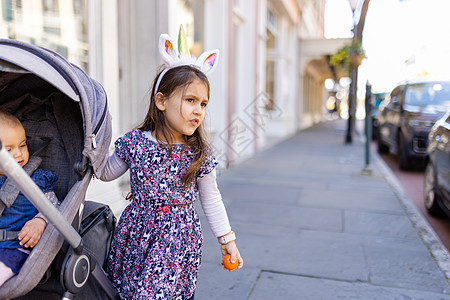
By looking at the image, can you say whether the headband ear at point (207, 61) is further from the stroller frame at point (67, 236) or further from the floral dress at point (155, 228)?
the stroller frame at point (67, 236)

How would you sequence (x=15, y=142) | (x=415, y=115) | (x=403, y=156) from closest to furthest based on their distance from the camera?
(x=15, y=142)
(x=415, y=115)
(x=403, y=156)

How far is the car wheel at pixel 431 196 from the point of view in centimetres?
480

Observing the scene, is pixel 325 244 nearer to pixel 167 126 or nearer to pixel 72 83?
pixel 167 126

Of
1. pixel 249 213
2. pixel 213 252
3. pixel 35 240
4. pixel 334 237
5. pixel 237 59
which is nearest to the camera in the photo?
pixel 35 240

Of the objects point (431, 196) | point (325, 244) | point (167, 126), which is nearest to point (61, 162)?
point (167, 126)

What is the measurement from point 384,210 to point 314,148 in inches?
281

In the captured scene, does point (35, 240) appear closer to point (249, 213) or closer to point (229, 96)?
point (249, 213)

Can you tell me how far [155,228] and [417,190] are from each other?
596cm

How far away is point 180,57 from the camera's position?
2.00m

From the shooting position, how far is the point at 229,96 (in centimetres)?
838

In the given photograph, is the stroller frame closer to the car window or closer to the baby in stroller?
the baby in stroller

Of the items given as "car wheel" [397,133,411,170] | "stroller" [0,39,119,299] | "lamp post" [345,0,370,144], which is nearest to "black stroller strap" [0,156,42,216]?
"stroller" [0,39,119,299]

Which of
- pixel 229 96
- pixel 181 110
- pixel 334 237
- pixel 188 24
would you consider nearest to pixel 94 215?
pixel 181 110

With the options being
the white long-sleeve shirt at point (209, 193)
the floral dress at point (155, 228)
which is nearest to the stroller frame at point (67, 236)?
the floral dress at point (155, 228)
